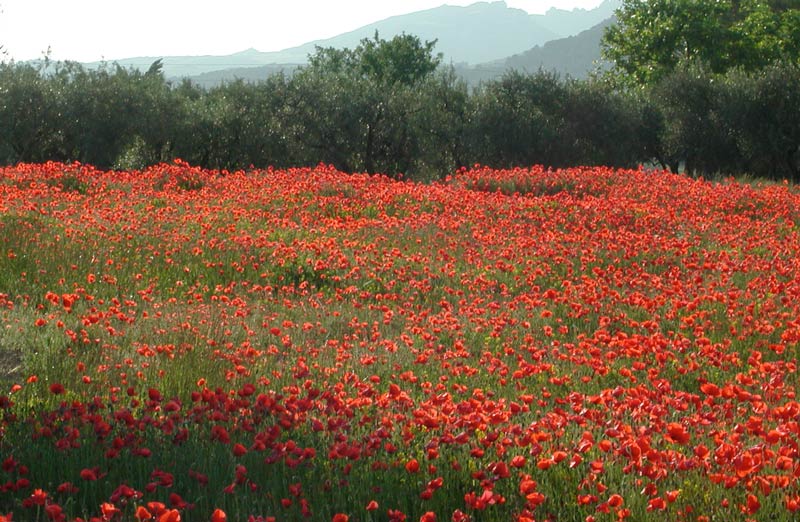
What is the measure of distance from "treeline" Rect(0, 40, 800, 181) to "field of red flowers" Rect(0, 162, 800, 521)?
10.3m

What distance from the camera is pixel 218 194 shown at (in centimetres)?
1764

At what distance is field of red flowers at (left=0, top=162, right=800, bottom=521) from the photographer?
4543 mm

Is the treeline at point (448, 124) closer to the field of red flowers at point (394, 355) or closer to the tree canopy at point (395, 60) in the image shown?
the field of red flowers at point (394, 355)

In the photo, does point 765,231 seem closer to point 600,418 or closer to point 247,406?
point 600,418

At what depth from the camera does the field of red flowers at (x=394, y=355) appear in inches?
179

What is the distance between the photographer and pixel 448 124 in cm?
2825

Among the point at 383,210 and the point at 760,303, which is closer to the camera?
the point at 760,303

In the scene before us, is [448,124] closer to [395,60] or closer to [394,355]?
[394,355]

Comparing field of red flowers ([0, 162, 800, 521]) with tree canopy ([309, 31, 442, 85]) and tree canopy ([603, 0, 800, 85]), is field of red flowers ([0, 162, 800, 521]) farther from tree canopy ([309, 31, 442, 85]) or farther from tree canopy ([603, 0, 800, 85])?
tree canopy ([309, 31, 442, 85])

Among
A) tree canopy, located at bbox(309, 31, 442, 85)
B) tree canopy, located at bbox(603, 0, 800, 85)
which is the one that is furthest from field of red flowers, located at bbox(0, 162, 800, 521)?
tree canopy, located at bbox(309, 31, 442, 85)

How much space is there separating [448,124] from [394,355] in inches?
831

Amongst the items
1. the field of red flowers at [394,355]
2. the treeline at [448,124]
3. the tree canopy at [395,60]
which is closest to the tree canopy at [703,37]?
the treeline at [448,124]

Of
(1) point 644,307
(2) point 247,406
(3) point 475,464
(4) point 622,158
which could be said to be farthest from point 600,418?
(4) point 622,158

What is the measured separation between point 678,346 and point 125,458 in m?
4.87
